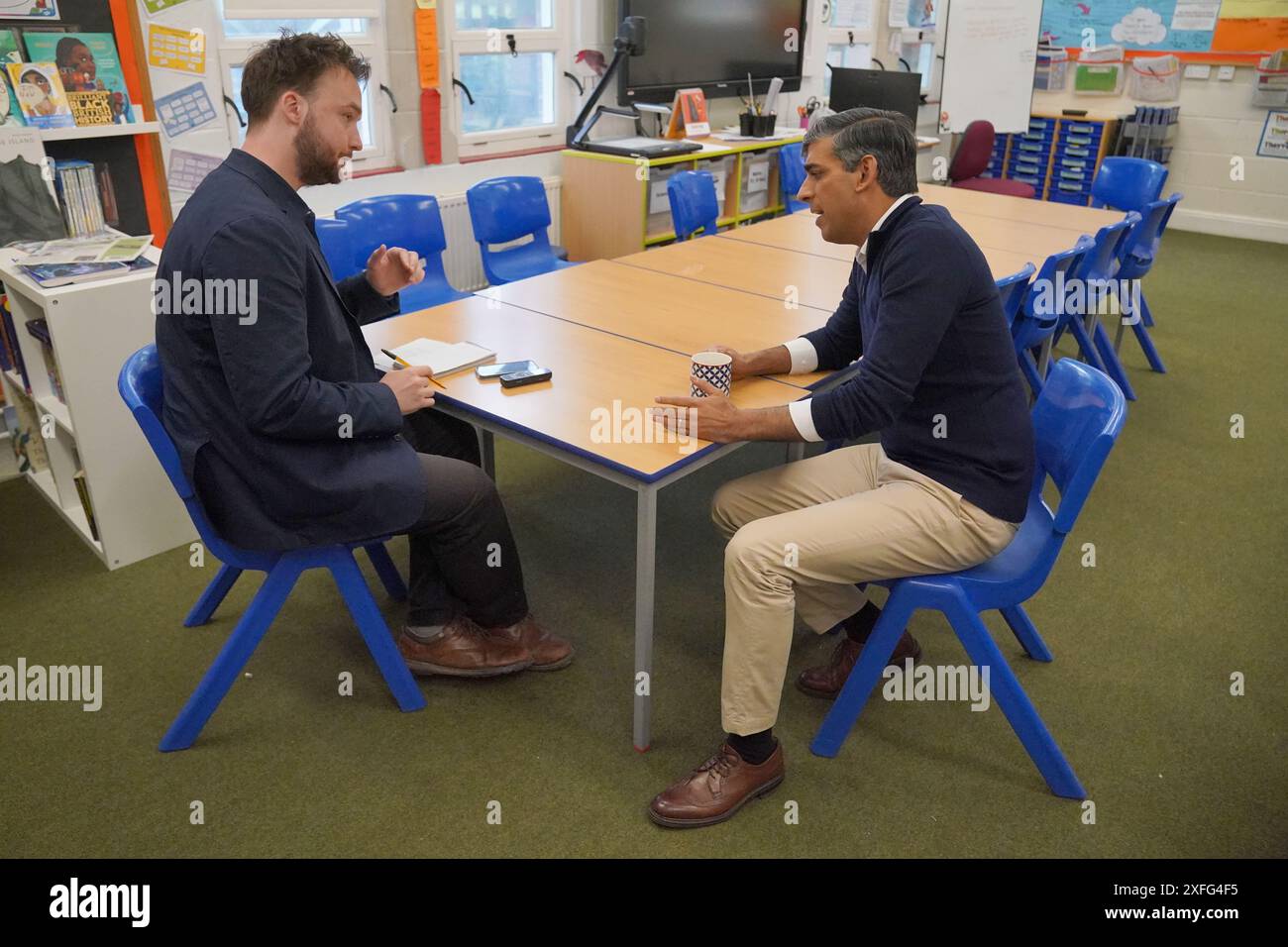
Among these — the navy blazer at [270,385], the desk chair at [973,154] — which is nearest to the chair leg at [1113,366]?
the desk chair at [973,154]

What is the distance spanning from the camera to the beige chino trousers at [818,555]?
1.93 m

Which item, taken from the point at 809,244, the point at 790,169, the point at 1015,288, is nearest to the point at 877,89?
the point at 790,169

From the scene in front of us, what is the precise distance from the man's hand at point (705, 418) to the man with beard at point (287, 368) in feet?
1.64

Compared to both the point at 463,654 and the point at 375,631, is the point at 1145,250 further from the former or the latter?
the point at 375,631

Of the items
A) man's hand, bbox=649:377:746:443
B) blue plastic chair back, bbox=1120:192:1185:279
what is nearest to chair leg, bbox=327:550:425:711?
man's hand, bbox=649:377:746:443

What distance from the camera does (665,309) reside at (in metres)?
2.86

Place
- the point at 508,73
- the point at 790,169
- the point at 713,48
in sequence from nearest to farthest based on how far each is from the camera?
the point at 508,73
the point at 790,169
the point at 713,48

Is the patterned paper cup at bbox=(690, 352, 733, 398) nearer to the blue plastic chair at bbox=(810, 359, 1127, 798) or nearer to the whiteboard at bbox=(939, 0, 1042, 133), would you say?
the blue plastic chair at bbox=(810, 359, 1127, 798)

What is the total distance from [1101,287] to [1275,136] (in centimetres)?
450

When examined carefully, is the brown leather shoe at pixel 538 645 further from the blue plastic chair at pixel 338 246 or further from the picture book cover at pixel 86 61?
the picture book cover at pixel 86 61

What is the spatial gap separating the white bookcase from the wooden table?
2.46 feet
